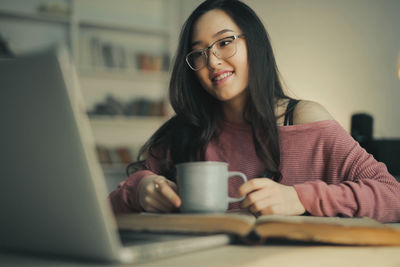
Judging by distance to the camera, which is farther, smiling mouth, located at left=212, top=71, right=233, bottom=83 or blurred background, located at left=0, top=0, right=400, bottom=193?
blurred background, located at left=0, top=0, right=400, bottom=193

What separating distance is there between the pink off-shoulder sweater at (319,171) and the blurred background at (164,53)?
237 cm

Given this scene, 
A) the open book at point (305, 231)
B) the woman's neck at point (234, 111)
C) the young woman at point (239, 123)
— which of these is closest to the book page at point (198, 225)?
the open book at point (305, 231)

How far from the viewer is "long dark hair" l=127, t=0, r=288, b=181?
135 centimetres

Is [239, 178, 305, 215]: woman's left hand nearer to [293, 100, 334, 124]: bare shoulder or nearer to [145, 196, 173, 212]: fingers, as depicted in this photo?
[145, 196, 173, 212]: fingers

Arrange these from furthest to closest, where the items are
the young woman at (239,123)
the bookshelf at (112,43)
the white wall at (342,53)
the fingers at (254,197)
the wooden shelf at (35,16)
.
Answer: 1. the white wall at (342,53)
2. the bookshelf at (112,43)
3. the wooden shelf at (35,16)
4. the young woman at (239,123)
5. the fingers at (254,197)

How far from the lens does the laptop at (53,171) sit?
363mm

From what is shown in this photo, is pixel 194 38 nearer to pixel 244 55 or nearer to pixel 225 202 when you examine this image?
pixel 244 55

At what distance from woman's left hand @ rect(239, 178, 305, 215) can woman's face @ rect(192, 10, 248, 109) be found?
0.61m

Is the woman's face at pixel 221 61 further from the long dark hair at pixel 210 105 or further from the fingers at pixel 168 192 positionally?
the fingers at pixel 168 192

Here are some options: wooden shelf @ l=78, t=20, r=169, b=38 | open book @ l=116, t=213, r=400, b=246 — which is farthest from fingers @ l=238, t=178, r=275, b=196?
wooden shelf @ l=78, t=20, r=169, b=38

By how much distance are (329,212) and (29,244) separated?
0.62m

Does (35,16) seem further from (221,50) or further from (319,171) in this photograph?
(319,171)

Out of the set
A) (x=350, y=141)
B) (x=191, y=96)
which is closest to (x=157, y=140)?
(x=191, y=96)

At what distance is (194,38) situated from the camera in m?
1.45
